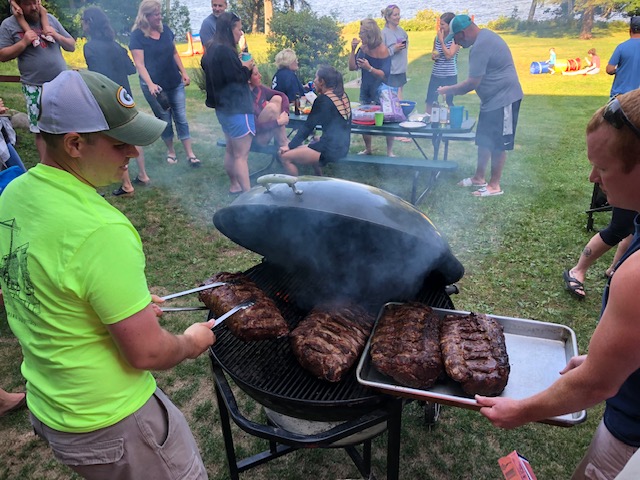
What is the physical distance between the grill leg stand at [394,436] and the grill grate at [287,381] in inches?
3.4

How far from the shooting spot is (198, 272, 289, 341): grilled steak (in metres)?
2.23

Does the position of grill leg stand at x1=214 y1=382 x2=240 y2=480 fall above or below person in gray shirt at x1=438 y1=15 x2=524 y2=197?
below

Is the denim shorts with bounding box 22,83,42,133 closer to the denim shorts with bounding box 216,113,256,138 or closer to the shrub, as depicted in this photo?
the denim shorts with bounding box 216,113,256,138

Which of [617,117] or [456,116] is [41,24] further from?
[617,117]

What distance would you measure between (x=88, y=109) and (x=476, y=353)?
1.79m

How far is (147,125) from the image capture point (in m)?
1.60

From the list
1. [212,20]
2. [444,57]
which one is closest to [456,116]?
[444,57]

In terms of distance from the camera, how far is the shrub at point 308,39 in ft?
41.9

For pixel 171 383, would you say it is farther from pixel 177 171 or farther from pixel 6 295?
pixel 177 171

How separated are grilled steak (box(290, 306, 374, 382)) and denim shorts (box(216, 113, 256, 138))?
14.7ft

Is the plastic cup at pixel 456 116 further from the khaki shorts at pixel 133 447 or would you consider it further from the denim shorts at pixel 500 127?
the khaki shorts at pixel 133 447

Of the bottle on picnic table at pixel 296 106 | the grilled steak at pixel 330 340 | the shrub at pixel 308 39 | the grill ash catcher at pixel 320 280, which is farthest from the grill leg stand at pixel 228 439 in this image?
the shrub at pixel 308 39

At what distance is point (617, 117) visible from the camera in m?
1.40

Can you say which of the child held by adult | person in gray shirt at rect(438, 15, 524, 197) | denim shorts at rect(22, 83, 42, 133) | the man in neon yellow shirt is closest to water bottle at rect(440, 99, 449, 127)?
person in gray shirt at rect(438, 15, 524, 197)
